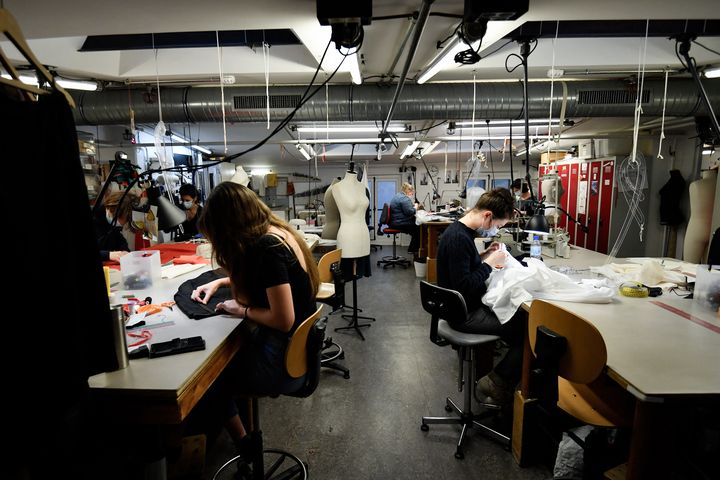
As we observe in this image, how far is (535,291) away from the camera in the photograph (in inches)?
74.4

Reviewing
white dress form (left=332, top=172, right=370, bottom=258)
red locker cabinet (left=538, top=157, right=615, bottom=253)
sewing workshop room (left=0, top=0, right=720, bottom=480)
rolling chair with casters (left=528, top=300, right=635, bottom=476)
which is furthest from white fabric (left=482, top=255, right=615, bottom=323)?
red locker cabinet (left=538, top=157, right=615, bottom=253)

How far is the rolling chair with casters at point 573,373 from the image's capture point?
1.21 meters

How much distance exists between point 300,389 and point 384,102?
2863 millimetres

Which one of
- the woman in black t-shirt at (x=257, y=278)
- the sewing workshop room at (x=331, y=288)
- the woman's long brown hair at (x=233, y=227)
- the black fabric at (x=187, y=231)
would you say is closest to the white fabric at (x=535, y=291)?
the sewing workshop room at (x=331, y=288)

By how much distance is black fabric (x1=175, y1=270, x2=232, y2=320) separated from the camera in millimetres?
1543

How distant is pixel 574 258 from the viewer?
121 inches

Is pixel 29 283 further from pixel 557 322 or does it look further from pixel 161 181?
pixel 161 181

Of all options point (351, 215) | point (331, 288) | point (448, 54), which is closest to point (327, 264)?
point (331, 288)

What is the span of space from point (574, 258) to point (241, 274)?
292 centimetres

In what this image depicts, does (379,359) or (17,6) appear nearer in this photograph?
(17,6)

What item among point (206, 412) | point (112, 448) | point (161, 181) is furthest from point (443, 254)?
point (161, 181)

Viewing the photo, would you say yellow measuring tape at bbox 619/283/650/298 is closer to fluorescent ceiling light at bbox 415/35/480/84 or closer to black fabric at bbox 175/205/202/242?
fluorescent ceiling light at bbox 415/35/480/84

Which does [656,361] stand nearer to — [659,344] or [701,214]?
[659,344]

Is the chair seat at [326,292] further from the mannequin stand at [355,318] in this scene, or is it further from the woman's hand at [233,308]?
the woman's hand at [233,308]
